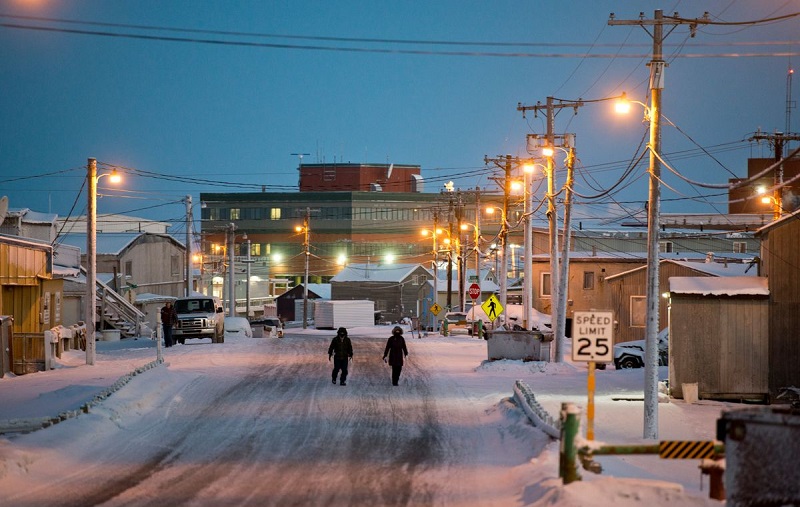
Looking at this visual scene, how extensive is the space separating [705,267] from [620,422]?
2004cm

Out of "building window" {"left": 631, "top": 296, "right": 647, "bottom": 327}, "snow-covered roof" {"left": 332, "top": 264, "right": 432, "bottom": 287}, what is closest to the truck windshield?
"building window" {"left": 631, "top": 296, "right": 647, "bottom": 327}

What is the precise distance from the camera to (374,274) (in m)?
92.8

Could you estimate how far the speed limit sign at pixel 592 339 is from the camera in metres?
13.1

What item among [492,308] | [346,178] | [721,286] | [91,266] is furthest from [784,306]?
[346,178]

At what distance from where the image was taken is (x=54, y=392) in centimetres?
2203

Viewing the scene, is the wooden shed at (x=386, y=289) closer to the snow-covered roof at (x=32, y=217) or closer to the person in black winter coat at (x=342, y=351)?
the snow-covered roof at (x=32, y=217)

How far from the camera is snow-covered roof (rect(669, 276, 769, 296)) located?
23.8 m

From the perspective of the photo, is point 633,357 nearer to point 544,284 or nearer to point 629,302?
point 629,302

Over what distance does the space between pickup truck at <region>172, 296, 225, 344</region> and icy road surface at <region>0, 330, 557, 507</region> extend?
15.9 m

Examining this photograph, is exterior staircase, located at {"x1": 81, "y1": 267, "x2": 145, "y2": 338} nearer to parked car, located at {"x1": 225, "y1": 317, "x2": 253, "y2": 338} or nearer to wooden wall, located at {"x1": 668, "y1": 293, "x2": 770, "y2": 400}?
parked car, located at {"x1": 225, "y1": 317, "x2": 253, "y2": 338}

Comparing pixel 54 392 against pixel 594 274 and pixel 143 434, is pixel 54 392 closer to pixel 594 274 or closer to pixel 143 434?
pixel 143 434

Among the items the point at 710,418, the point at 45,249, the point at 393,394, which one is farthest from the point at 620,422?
the point at 45,249

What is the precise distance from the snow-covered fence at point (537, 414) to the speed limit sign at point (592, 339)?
113 centimetres

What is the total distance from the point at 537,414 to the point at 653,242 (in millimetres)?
3764
